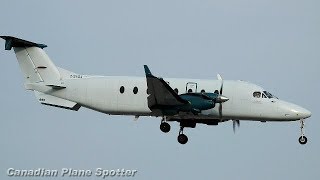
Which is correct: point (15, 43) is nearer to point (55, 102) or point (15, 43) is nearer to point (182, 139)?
point (55, 102)

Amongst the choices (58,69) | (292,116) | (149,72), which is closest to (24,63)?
(58,69)

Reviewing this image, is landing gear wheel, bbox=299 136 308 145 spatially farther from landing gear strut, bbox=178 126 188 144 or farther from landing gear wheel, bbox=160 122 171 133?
landing gear wheel, bbox=160 122 171 133

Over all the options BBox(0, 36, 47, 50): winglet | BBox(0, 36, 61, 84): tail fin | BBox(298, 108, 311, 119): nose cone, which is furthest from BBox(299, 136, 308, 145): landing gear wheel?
BBox(0, 36, 47, 50): winglet

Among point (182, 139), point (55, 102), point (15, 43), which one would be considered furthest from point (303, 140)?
point (15, 43)

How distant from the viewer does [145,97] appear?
152ft

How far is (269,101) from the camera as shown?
45594mm

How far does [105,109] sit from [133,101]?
1980 mm

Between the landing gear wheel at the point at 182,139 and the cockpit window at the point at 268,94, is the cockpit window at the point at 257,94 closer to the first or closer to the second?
the cockpit window at the point at 268,94

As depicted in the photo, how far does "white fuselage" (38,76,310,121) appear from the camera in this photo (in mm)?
45438

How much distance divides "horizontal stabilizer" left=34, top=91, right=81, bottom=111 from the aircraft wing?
582 centimetres

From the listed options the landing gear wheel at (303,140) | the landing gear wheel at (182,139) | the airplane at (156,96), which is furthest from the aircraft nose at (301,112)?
the landing gear wheel at (182,139)

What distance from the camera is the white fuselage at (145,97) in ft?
149

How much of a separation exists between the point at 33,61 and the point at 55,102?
128 inches

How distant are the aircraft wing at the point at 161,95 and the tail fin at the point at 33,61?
7338 millimetres
